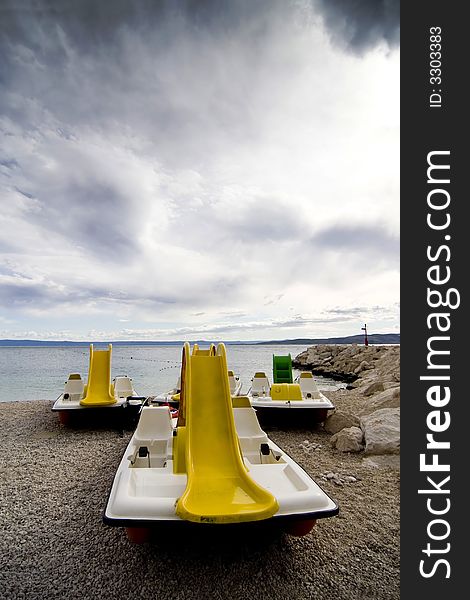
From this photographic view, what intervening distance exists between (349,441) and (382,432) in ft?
2.04

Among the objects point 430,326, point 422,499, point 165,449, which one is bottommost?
point 165,449

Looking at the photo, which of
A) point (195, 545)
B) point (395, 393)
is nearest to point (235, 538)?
point (195, 545)

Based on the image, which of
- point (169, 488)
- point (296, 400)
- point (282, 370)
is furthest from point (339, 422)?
point (169, 488)

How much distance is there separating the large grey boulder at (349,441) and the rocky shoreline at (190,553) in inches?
Answer: 44.6

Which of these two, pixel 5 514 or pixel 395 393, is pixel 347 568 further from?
pixel 395 393

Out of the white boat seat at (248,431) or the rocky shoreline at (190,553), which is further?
the white boat seat at (248,431)

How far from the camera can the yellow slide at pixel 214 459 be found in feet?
10.6

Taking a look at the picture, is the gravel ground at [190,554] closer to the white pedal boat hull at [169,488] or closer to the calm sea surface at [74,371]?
the white pedal boat hull at [169,488]

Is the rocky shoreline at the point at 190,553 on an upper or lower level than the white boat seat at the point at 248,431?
lower

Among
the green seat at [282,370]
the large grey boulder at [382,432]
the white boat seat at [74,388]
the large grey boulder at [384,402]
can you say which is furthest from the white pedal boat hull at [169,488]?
the green seat at [282,370]

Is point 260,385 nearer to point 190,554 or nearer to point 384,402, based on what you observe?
point 384,402

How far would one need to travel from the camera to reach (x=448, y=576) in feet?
8.64

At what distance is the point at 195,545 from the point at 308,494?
1235mm

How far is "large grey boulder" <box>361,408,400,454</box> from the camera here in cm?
654
